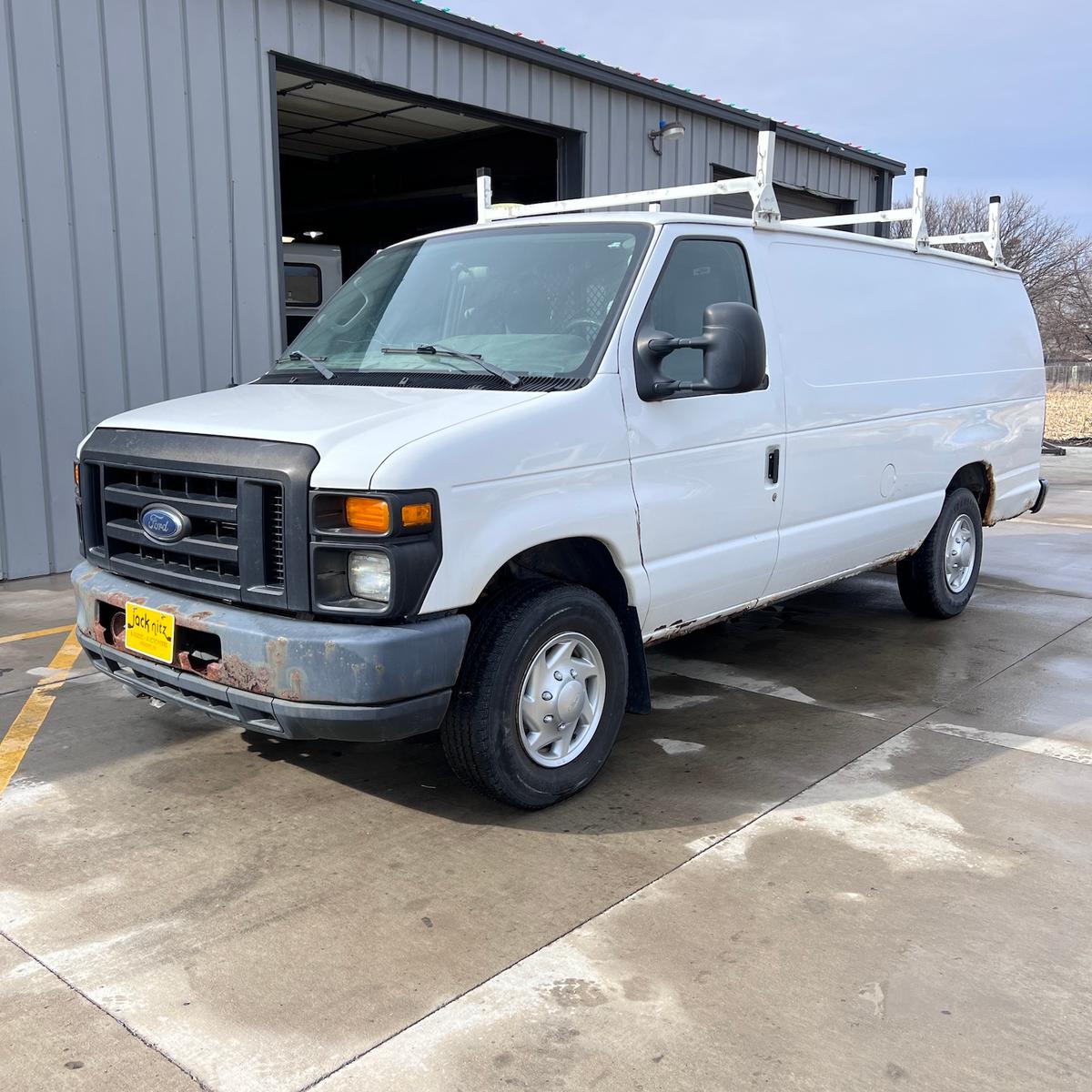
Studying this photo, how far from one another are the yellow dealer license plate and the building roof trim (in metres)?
5.19

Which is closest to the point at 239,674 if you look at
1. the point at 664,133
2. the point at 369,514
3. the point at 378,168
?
the point at 369,514

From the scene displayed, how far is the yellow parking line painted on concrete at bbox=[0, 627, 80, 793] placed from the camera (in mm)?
4445

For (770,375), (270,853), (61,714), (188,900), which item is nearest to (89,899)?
(188,900)

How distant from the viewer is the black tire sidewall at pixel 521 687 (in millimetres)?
3670

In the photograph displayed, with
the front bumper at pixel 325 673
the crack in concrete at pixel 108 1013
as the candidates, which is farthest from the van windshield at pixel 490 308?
the crack in concrete at pixel 108 1013

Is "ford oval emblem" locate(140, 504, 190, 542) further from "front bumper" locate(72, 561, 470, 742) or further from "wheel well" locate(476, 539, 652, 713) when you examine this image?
"wheel well" locate(476, 539, 652, 713)

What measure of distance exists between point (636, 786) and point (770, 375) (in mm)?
1864

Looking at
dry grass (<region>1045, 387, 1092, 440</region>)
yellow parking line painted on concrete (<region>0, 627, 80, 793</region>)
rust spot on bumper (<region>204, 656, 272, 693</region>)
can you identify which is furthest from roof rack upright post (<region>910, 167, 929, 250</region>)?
dry grass (<region>1045, 387, 1092, 440</region>)

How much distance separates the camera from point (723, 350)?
3.94m

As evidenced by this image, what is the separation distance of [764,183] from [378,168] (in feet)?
42.2

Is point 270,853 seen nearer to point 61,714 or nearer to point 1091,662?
point 61,714

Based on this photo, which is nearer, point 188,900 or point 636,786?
point 188,900

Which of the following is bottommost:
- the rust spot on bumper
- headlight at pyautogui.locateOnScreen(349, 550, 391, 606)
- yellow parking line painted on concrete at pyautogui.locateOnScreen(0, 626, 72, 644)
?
yellow parking line painted on concrete at pyautogui.locateOnScreen(0, 626, 72, 644)

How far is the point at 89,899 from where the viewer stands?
334 centimetres
